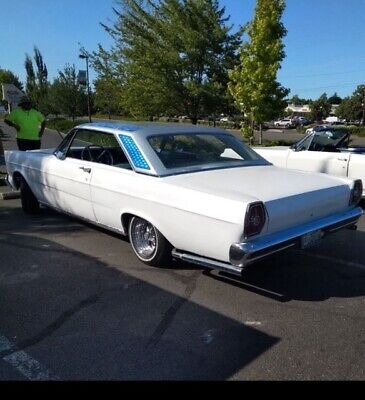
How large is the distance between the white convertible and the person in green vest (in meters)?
2.58

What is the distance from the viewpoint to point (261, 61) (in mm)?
16938

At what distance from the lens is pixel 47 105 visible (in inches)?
1908

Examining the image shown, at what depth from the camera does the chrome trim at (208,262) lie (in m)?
3.53

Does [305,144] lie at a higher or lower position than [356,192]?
higher

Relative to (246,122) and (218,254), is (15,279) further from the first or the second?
(246,122)

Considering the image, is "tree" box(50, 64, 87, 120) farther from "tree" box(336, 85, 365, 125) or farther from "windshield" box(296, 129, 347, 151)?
"tree" box(336, 85, 365, 125)

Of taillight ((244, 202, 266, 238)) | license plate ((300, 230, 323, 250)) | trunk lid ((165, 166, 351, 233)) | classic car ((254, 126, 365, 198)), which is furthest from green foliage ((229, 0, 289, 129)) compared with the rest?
taillight ((244, 202, 266, 238))

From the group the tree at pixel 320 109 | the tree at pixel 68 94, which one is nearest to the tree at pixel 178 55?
the tree at pixel 68 94

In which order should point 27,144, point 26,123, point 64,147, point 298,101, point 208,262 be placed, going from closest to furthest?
1. point 208,262
2. point 64,147
3. point 26,123
4. point 27,144
5. point 298,101

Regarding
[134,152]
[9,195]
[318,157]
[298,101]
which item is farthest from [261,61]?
[298,101]

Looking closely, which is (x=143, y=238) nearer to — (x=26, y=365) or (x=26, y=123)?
(x=26, y=365)

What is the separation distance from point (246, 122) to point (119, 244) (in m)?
15.2

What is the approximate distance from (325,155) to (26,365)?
589cm

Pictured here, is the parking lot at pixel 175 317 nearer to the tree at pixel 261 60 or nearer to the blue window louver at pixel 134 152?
the blue window louver at pixel 134 152
